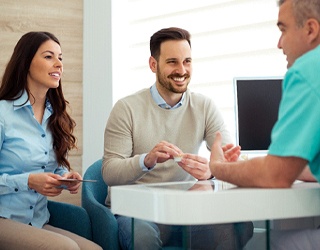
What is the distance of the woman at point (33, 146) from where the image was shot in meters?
2.86

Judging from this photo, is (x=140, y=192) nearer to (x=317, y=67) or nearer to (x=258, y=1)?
(x=317, y=67)

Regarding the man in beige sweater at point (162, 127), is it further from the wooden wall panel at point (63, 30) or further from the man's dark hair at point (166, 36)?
the wooden wall panel at point (63, 30)

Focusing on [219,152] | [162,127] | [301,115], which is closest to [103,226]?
[162,127]

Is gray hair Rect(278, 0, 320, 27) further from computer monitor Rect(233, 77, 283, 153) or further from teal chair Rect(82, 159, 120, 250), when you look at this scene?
computer monitor Rect(233, 77, 283, 153)

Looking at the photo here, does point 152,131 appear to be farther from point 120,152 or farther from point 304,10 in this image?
point 304,10

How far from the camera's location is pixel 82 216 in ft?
10.3

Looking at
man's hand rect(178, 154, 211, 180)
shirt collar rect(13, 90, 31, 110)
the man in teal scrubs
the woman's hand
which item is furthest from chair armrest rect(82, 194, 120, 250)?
the man in teal scrubs

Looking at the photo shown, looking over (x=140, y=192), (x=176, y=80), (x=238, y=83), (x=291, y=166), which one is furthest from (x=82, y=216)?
(x=291, y=166)

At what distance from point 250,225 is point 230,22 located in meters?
2.80

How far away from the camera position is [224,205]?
59.7 inches

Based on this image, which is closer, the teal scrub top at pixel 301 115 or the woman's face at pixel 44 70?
the teal scrub top at pixel 301 115

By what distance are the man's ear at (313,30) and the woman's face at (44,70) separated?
1.72m

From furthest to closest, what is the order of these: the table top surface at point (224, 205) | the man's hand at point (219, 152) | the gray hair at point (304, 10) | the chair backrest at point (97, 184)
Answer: the chair backrest at point (97, 184) < the man's hand at point (219, 152) < the gray hair at point (304, 10) < the table top surface at point (224, 205)

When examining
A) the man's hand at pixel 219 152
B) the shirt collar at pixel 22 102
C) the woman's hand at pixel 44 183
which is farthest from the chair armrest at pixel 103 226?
the man's hand at pixel 219 152
